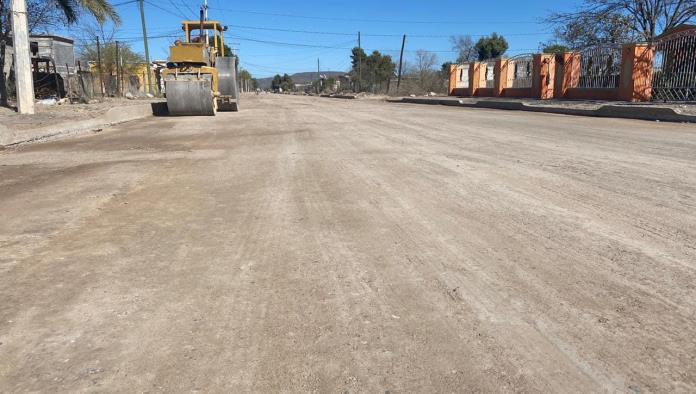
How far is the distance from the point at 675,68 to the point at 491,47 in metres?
56.9

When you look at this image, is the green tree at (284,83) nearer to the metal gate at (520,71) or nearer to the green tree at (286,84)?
the green tree at (286,84)

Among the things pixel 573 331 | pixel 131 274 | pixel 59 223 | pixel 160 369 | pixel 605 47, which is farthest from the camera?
pixel 605 47

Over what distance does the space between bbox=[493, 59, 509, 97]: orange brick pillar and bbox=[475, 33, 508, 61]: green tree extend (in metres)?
41.9

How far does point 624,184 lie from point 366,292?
4657mm

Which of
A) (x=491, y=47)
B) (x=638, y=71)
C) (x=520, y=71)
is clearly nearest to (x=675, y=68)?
(x=638, y=71)

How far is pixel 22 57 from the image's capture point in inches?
648

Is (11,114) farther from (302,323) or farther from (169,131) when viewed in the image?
(302,323)

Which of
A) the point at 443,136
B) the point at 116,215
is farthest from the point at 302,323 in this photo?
the point at 443,136

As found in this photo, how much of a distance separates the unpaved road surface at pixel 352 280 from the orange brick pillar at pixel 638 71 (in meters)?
18.9

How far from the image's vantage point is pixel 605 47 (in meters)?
27.3

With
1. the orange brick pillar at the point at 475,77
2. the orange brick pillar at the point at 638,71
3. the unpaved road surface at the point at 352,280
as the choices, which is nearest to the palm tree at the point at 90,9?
the unpaved road surface at the point at 352,280

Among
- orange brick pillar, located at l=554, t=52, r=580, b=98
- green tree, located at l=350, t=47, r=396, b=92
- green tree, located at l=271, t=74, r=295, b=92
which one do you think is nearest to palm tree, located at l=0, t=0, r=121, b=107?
orange brick pillar, located at l=554, t=52, r=580, b=98

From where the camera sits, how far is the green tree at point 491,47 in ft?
254

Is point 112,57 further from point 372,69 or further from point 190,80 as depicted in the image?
point 372,69
